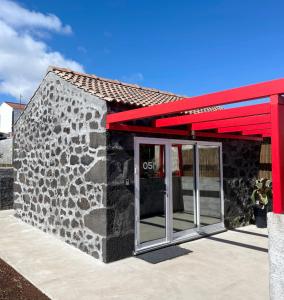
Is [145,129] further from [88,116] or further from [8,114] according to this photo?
[8,114]

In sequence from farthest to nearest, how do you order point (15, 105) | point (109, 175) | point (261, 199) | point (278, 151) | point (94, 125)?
1. point (15, 105)
2. point (261, 199)
3. point (94, 125)
4. point (109, 175)
5. point (278, 151)

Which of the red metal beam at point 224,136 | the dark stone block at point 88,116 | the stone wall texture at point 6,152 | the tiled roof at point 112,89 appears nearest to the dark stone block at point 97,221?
the dark stone block at point 88,116

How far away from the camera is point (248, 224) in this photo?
9656 mm

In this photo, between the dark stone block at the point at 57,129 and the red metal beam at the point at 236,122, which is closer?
the red metal beam at the point at 236,122

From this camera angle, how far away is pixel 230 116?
5.56 metres

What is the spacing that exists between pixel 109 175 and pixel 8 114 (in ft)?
139

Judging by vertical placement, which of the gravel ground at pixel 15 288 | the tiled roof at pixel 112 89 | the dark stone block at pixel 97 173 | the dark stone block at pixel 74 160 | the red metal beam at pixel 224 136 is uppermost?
the tiled roof at pixel 112 89

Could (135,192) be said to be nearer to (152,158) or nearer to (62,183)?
(152,158)

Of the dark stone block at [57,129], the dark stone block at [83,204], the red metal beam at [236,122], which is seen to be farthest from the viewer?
the dark stone block at [57,129]

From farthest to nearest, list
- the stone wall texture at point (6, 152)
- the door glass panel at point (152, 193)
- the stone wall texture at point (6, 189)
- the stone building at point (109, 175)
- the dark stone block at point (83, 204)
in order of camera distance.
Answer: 1. the stone wall texture at point (6, 152)
2. the stone wall texture at point (6, 189)
3. the door glass panel at point (152, 193)
4. the dark stone block at point (83, 204)
5. the stone building at point (109, 175)

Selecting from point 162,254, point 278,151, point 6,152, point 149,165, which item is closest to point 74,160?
point 149,165

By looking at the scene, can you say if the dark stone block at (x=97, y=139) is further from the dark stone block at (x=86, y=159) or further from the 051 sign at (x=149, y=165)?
the 051 sign at (x=149, y=165)

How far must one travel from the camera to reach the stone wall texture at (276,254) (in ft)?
11.8

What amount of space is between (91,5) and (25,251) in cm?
728
